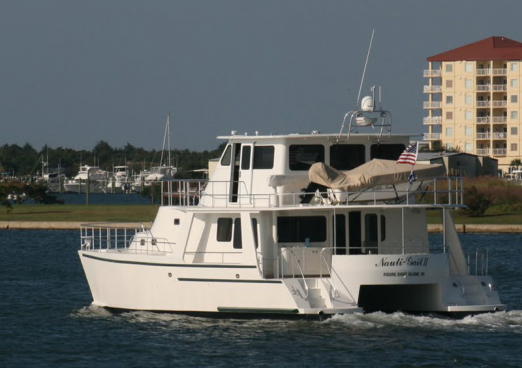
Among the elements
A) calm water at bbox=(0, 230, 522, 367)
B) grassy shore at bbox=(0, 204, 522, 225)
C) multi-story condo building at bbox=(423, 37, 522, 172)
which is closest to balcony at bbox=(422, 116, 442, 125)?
multi-story condo building at bbox=(423, 37, 522, 172)

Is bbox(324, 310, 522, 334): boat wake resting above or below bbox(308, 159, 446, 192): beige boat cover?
below

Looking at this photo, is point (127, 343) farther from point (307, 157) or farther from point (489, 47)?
point (489, 47)

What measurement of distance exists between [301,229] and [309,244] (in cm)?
38

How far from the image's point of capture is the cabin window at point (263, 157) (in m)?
25.6

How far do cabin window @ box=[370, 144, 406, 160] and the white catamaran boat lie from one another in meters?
0.02

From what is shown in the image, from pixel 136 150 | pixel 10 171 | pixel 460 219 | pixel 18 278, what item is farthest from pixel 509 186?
pixel 136 150

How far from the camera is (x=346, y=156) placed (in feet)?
84.3

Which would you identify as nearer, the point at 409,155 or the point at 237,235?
the point at 409,155

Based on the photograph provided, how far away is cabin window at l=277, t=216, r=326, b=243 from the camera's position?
2544cm

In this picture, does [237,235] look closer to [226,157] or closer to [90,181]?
[226,157]

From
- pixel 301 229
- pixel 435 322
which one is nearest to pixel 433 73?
pixel 301 229

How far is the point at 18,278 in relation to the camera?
37062 mm

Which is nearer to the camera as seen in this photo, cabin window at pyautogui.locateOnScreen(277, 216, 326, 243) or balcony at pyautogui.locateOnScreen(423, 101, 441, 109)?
cabin window at pyautogui.locateOnScreen(277, 216, 326, 243)

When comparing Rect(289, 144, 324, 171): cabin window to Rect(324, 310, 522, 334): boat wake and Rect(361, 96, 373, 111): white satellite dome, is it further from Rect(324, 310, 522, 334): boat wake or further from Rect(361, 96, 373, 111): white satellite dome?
Rect(324, 310, 522, 334): boat wake
